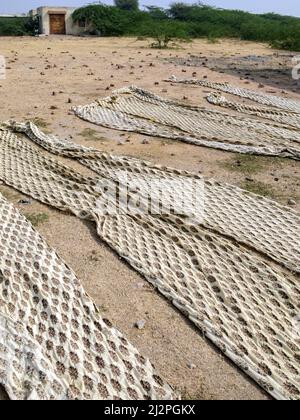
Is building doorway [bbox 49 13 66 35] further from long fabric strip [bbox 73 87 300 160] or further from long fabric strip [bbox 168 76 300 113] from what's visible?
long fabric strip [bbox 73 87 300 160]

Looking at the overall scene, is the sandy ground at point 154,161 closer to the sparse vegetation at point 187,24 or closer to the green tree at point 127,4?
the sparse vegetation at point 187,24

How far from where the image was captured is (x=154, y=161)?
5.14 metres

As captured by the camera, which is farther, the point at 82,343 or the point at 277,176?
the point at 277,176

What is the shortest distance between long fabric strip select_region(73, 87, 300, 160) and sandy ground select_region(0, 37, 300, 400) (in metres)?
0.21

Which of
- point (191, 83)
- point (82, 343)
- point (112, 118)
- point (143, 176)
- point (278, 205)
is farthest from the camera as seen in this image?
point (191, 83)

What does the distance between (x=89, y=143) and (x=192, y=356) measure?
386 cm

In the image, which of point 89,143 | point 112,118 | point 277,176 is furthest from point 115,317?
point 112,118

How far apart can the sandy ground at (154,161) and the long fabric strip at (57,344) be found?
14 cm

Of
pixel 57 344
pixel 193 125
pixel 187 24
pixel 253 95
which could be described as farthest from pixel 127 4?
pixel 57 344

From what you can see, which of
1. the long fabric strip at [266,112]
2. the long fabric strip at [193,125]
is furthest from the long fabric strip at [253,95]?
the long fabric strip at [193,125]

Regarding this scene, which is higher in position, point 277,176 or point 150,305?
point 277,176

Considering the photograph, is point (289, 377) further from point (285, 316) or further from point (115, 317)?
point (115, 317)

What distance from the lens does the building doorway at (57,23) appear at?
2994cm

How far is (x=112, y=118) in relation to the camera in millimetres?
6664
